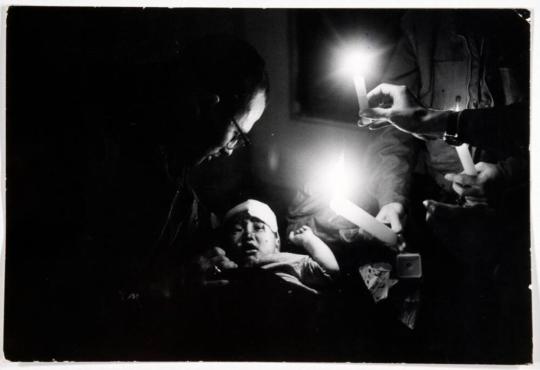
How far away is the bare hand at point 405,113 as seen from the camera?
1286 millimetres

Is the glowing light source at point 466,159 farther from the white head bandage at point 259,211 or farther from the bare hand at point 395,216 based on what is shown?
the white head bandage at point 259,211

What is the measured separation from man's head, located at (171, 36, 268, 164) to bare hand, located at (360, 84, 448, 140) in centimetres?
29

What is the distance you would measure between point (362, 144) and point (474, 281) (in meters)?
0.46

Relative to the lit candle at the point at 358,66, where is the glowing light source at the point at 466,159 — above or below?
below

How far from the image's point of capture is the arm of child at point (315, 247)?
128 centimetres

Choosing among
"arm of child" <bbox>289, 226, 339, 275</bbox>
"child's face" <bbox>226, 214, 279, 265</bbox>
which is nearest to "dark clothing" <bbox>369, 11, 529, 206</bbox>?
"arm of child" <bbox>289, 226, 339, 275</bbox>

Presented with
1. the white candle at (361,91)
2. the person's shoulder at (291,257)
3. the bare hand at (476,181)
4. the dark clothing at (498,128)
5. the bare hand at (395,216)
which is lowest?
the person's shoulder at (291,257)

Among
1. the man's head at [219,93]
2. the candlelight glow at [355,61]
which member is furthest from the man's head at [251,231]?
the candlelight glow at [355,61]

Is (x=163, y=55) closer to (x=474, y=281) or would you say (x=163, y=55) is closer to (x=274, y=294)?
(x=274, y=294)

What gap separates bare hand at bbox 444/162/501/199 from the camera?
127 centimetres

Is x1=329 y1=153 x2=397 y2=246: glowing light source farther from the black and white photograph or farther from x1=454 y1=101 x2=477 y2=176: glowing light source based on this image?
x1=454 y1=101 x2=477 y2=176: glowing light source

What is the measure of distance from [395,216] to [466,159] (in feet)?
0.76

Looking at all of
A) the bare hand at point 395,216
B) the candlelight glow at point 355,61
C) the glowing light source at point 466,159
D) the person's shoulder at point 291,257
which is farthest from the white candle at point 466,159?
the person's shoulder at point 291,257

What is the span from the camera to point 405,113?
130cm
